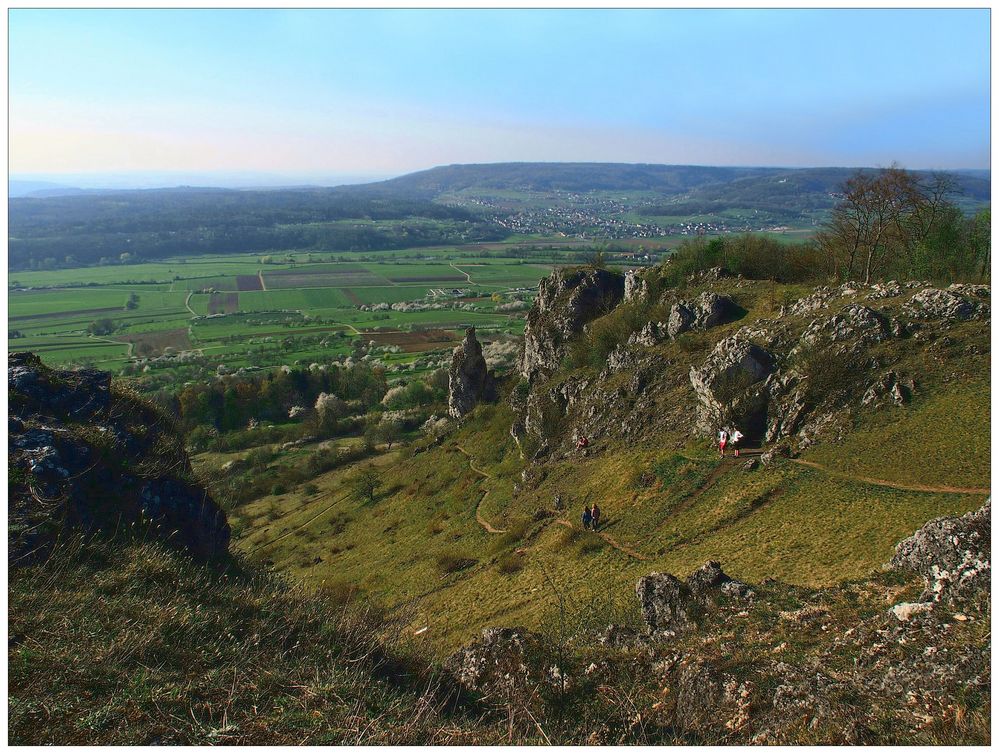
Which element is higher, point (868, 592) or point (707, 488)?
point (868, 592)

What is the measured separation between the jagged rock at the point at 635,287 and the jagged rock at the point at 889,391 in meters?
26.3

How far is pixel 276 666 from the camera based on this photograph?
9.05m

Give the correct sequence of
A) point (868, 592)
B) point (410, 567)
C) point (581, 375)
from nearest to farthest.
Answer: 1. point (868, 592)
2. point (410, 567)
3. point (581, 375)

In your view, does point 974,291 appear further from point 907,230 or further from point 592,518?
point 907,230

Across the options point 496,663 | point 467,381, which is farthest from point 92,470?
point 467,381

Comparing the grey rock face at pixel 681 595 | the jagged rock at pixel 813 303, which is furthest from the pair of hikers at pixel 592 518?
the jagged rock at pixel 813 303

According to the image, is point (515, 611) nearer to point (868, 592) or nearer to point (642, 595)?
point (642, 595)

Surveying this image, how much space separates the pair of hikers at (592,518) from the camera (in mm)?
28297

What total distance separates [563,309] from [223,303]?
12100 cm

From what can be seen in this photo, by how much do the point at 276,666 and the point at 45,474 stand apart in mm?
8958

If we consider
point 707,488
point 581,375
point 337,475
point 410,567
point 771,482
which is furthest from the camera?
point 337,475

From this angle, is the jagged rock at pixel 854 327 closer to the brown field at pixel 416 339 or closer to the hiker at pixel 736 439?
the hiker at pixel 736 439

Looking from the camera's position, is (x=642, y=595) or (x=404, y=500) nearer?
(x=642, y=595)

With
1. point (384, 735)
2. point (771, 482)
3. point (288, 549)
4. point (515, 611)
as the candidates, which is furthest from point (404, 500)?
point (384, 735)
